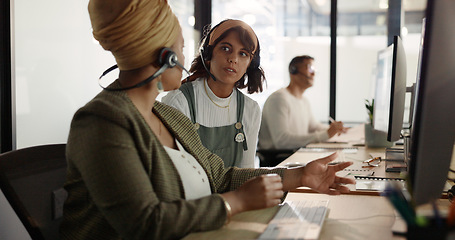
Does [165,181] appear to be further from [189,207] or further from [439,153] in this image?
[439,153]

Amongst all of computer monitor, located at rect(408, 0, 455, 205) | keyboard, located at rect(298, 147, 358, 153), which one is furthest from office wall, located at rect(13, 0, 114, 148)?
computer monitor, located at rect(408, 0, 455, 205)

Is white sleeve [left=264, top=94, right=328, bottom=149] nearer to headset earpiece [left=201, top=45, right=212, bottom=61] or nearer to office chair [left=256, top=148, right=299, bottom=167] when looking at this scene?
office chair [left=256, top=148, right=299, bottom=167]

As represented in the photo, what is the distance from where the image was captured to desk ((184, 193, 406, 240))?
1028mm

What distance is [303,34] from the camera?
527 cm

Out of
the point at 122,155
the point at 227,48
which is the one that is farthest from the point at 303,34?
the point at 122,155

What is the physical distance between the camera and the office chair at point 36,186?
1.11 m

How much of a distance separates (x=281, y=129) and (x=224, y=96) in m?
1.38

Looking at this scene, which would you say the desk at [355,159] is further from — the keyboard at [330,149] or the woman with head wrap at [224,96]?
the woman with head wrap at [224,96]

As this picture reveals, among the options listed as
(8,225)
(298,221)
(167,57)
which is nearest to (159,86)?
(167,57)

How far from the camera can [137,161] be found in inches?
38.7

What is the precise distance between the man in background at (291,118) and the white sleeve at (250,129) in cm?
123

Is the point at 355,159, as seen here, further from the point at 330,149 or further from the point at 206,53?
the point at 206,53

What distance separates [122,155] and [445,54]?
2.42 ft

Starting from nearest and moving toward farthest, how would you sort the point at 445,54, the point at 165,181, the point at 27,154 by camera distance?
the point at 445,54 < the point at 165,181 < the point at 27,154
